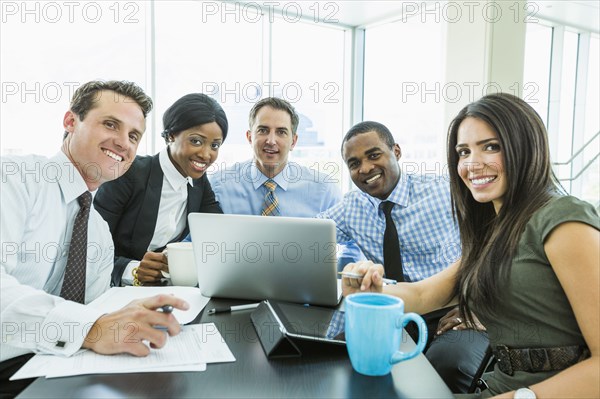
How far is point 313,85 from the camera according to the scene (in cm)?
498

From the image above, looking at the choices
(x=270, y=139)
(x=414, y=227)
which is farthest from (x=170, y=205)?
(x=414, y=227)

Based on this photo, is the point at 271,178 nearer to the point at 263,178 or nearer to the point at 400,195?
the point at 263,178

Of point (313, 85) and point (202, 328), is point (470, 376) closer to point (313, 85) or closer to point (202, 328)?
point (202, 328)

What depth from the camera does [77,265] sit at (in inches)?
50.6

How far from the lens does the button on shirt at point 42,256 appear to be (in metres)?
0.86

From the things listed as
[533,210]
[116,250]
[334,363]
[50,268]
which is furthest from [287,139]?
[334,363]

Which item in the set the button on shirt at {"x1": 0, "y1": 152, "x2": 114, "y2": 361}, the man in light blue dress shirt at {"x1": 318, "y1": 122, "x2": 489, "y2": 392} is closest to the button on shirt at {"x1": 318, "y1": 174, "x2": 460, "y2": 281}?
the man in light blue dress shirt at {"x1": 318, "y1": 122, "x2": 489, "y2": 392}

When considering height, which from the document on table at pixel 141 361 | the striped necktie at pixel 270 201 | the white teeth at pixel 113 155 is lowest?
the document on table at pixel 141 361

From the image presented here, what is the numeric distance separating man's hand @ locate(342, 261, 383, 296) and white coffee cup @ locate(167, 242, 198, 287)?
1.48 ft

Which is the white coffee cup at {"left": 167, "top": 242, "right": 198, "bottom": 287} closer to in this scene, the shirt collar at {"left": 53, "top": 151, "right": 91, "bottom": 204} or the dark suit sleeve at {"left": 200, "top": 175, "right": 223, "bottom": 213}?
the shirt collar at {"left": 53, "top": 151, "right": 91, "bottom": 204}

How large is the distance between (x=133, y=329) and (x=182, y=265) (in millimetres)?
480

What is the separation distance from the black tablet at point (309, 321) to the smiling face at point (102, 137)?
2.55ft

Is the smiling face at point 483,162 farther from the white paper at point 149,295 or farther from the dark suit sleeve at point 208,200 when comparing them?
the dark suit sleeve at point 208,200

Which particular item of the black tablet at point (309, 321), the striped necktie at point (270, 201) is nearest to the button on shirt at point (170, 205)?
the striped necktie at point (270, 201)
